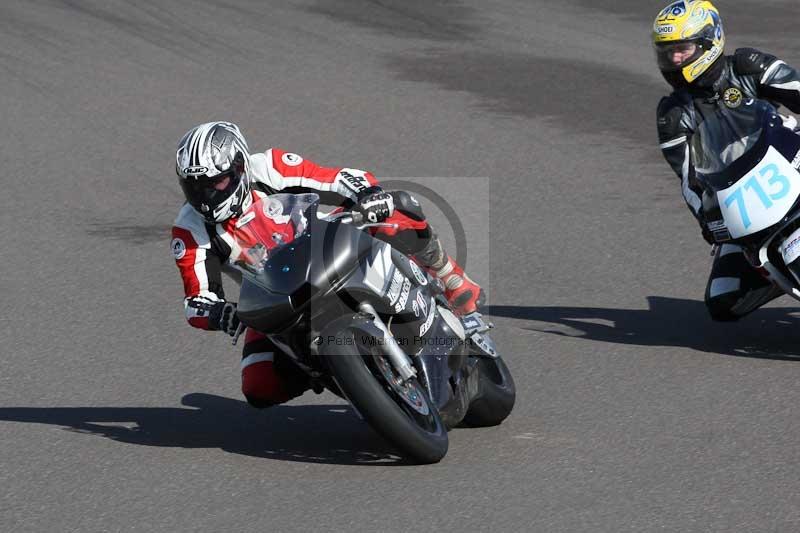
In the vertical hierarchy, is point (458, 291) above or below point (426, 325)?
below

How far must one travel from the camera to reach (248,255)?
19.4 ft

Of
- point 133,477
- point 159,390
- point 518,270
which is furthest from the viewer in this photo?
point 518,270

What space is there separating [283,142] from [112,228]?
230 centimetres

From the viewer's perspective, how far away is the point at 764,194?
732 cm

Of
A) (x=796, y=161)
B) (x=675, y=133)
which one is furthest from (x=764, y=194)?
(x=675, y=133)

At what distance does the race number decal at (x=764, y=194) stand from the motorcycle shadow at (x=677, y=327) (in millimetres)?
629

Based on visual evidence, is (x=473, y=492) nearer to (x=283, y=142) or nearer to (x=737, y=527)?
(x=737, y=527)

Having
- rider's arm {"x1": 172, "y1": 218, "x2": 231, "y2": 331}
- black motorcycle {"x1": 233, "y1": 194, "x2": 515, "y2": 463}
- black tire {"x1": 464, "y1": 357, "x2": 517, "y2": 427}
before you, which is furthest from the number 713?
rider's arm {"x1": 172, "y1": 218, "x2": 231, "y2": 331}

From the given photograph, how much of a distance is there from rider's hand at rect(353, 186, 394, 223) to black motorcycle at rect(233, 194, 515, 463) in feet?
0.12

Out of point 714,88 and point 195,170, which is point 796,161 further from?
point 195,170

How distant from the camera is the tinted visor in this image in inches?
245

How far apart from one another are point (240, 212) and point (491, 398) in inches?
51.5

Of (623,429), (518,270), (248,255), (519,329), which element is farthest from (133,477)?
(518,270)

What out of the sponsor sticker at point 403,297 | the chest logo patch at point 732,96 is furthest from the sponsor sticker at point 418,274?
the chest logo patch at point 732,96
